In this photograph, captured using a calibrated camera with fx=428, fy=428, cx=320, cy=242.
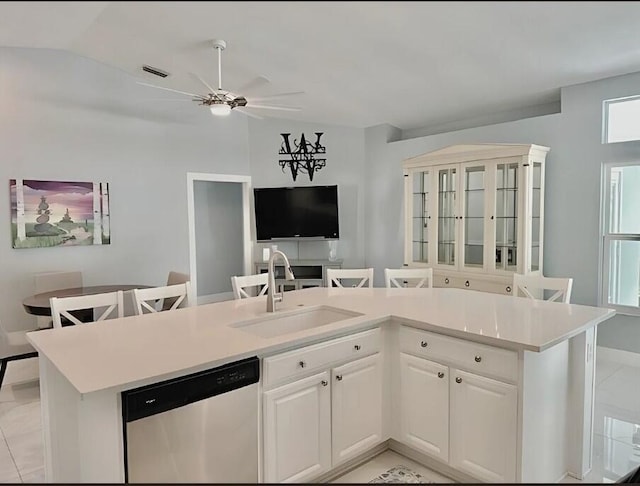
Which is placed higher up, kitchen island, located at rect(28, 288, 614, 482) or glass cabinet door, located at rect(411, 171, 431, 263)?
glass cabinet door, located at rect(411, 171, 431, 263)

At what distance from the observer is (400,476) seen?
7.23 ft

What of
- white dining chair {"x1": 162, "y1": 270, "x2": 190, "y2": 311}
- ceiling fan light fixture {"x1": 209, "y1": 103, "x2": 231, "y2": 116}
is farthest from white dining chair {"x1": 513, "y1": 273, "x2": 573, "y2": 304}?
white dining chair {"x1": 162, "y1": 270, "x2": 190, "y2": 311}

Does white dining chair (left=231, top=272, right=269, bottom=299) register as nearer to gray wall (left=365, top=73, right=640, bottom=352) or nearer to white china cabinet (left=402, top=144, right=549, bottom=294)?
white china cabinet (left=402, top=144, right=549, bottom=294)

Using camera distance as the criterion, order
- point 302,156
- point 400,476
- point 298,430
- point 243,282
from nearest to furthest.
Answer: point 298,430, point 400,476, point 243,282, point 302,156

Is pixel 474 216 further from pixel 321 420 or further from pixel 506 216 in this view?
pixel 321 420

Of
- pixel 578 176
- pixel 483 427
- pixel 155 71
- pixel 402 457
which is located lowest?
pixel 402 457

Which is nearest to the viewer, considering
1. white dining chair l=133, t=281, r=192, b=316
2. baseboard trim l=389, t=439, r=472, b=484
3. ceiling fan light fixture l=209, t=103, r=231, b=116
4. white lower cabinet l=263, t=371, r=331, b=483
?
white lower cabinet l=263, t=371, r=331, b=483

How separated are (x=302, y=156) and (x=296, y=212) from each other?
0.83 metres

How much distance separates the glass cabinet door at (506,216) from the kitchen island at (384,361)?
171 centimetres

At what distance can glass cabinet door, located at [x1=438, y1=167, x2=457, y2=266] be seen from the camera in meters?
4.65

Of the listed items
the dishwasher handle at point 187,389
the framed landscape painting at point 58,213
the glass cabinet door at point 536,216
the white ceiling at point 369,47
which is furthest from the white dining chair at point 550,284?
the framed landscape painting at point 58,213

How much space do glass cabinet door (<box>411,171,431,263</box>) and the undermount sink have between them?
2.66 meters

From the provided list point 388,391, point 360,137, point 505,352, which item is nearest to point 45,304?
point 388,391

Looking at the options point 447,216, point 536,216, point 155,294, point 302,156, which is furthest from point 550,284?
point 302,156
